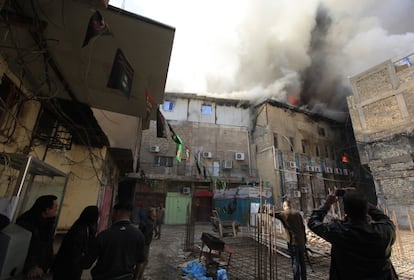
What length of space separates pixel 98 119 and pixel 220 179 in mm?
16365

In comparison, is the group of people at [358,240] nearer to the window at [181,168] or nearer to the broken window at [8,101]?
the broken window at [8,101]

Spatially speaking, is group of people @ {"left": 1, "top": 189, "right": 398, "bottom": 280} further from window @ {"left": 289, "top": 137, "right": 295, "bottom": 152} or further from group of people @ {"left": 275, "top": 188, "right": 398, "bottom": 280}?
window @ {"left": 289, "top": 137, "right": 295, "bottom": 152}

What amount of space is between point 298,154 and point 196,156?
456 inches

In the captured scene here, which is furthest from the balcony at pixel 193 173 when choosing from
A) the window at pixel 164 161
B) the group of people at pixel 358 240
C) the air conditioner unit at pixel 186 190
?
the group of people at pixel 358 240

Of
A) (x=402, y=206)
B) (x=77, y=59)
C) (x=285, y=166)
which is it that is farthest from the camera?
(x=285, y=166)

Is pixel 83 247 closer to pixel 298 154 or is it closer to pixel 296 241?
pixel 296 241

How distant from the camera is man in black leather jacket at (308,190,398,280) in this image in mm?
1823

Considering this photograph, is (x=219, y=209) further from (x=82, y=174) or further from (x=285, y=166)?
(x=82, y=174)

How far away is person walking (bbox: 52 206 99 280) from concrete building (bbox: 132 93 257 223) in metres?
15.7

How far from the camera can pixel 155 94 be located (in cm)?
603

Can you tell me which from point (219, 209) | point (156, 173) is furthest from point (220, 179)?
point (156, 173)

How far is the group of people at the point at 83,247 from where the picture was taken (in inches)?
97.3

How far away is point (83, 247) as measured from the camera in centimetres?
261

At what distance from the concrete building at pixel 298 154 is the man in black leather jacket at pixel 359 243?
1838cm
